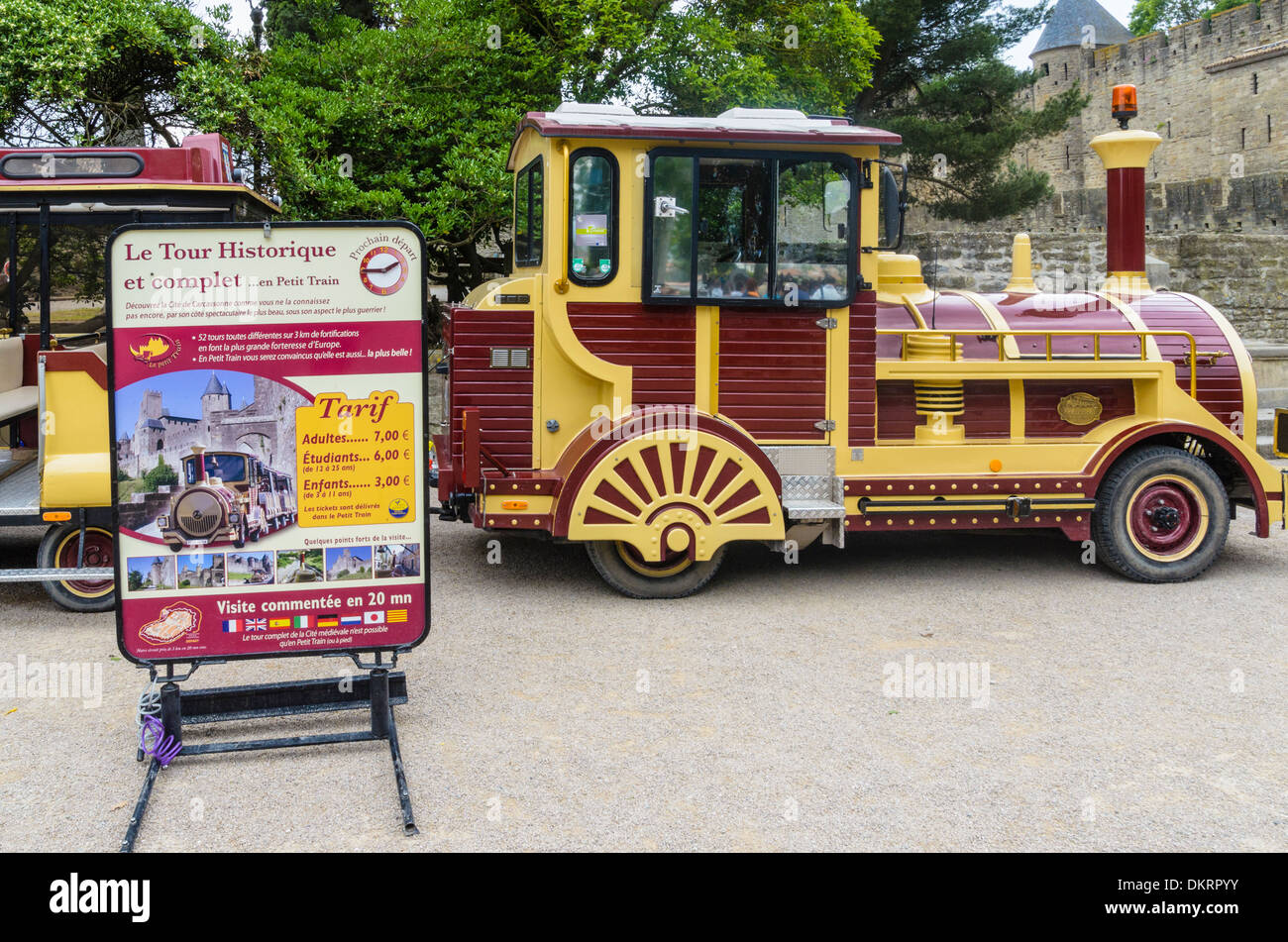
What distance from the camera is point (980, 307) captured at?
825cm

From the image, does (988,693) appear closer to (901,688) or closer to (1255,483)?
(901,688)

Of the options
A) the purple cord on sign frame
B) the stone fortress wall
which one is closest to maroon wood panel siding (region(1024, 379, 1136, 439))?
the purple cord on sign frame

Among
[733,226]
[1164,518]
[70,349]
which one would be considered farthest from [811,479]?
[70,349]

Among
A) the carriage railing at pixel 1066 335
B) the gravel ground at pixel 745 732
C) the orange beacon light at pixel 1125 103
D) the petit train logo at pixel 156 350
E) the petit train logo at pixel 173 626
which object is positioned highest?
the orange beacon light at pixel 1125 103

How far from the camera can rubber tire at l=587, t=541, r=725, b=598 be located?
7547 mm

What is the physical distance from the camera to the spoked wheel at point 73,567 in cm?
711

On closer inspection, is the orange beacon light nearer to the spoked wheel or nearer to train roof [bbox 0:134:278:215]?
train roof [bbox 0:134:278:215]

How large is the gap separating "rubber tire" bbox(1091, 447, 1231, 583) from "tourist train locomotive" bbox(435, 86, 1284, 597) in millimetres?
18

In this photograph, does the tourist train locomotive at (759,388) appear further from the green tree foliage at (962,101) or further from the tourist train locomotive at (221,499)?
the green tree foliage at (962,101)

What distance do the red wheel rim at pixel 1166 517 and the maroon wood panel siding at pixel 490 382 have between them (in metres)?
3.98

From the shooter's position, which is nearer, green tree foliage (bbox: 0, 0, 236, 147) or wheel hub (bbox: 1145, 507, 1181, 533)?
wheel hub (bbox: 1145, 507, 1181, 533)

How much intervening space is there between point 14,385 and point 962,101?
16460 mm

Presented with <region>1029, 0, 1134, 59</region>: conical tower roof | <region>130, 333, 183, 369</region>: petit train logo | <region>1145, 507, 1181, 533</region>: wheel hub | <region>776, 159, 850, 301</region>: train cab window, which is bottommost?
<region>1145, 507, 1181, 533</region>: wheel hub

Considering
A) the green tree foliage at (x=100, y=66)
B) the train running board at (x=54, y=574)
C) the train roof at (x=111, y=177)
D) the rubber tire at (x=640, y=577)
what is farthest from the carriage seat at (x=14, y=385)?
the rubber tire at (x=640, y=577)
